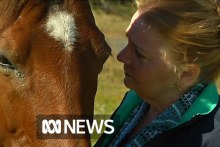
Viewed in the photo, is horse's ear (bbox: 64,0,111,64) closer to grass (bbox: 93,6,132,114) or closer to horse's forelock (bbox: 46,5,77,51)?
horse's forelock (bbox: 46,5,77,51)

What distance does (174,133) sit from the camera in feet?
7.93

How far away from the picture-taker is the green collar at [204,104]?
7.95ft

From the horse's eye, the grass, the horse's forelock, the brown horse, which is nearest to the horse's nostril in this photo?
the brown horse

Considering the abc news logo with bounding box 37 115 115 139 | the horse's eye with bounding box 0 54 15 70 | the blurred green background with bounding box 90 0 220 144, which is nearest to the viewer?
the abc news logo with bounding box 37 115 115 139

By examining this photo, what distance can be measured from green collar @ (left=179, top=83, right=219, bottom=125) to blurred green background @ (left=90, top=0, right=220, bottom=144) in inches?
26.6

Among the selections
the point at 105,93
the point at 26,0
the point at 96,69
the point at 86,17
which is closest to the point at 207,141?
the point at 96,69

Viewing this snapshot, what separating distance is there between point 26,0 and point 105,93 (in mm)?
6703

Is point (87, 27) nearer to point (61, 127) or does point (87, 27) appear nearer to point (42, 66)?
point (42, 66)

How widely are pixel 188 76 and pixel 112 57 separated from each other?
134cm

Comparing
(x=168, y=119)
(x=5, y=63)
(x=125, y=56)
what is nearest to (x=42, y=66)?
(x=5, y=63)

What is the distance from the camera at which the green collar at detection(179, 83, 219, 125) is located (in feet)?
7.95

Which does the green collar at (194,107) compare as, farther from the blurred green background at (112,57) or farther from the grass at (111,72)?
the grass at (111,72)

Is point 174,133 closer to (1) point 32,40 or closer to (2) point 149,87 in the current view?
(2) point 149,87

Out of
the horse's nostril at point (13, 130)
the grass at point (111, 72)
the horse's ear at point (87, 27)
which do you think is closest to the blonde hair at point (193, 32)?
the horse's ear at point (87, 27)
